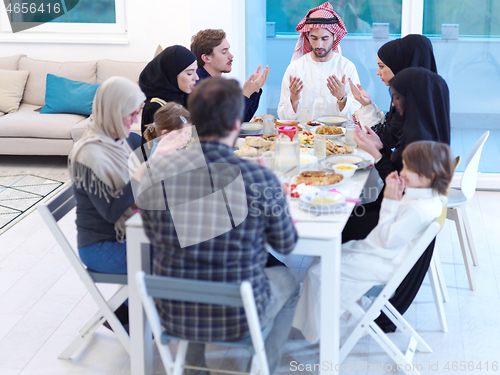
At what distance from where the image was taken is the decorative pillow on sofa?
509 cm

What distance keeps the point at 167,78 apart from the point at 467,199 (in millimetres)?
1664

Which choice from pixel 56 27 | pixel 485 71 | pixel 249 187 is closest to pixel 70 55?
pixel 56 27

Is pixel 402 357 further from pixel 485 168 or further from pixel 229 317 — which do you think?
pixel 485 168

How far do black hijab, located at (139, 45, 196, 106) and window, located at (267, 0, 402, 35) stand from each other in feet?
6.19

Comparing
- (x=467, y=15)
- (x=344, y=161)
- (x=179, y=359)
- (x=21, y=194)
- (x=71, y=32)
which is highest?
(x=467, y=15)

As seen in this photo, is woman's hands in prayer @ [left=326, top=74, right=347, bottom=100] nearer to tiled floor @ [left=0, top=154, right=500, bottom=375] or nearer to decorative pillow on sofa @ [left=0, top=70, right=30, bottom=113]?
tiled floor @ [left=0, top=154, right=500, bottom=375]

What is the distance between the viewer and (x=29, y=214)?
384cm

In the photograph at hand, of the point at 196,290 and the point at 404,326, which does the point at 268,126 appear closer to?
the point at 404,326

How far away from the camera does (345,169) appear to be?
92.0 inches

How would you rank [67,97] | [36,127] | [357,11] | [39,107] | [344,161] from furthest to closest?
[39,107] < [67,97] < [36,127] < [357,11] < [344,161]

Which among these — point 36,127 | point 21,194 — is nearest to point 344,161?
point 21,194

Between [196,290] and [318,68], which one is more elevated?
[318,68]

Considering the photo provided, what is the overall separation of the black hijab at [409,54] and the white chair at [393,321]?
1.18 m

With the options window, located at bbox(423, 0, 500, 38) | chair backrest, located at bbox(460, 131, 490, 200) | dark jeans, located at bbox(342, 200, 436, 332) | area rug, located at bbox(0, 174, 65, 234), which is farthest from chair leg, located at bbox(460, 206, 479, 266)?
area rug, located at bbox(0, 174, 65, 234)
